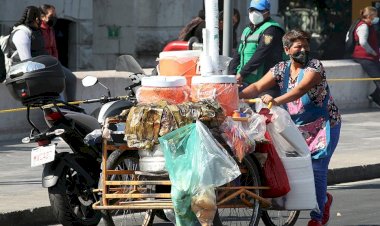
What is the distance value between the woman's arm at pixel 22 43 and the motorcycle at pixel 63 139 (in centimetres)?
426

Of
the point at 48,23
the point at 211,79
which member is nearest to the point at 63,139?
the point at 211,79

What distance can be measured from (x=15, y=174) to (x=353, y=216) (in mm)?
3641

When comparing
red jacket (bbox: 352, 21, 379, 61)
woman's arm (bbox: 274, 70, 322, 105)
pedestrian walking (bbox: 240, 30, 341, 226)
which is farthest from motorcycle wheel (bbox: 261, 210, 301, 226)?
red jacket (bbox: 352, 21, 379, 61)

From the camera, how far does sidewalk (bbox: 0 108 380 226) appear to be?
10430 millimetres

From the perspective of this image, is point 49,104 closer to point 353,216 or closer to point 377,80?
point 353,216

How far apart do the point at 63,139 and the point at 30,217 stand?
88 cm

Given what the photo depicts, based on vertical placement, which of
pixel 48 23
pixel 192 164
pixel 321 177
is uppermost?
pixel 48 23

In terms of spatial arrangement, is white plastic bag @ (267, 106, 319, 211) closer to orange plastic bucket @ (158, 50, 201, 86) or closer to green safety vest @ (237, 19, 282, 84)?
orange plastic bucket @ (158, 50, 201, 86)

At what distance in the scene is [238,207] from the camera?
9102mm

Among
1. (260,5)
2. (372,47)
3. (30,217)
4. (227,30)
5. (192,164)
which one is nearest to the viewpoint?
(192,164)

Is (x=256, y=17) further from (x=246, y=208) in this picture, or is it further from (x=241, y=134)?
(x=241, y=134)

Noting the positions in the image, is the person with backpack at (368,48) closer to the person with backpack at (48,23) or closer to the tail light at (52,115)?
the person with backpack at (48,23)

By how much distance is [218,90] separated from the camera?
356 inches

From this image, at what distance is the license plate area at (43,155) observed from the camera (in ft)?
31.4
